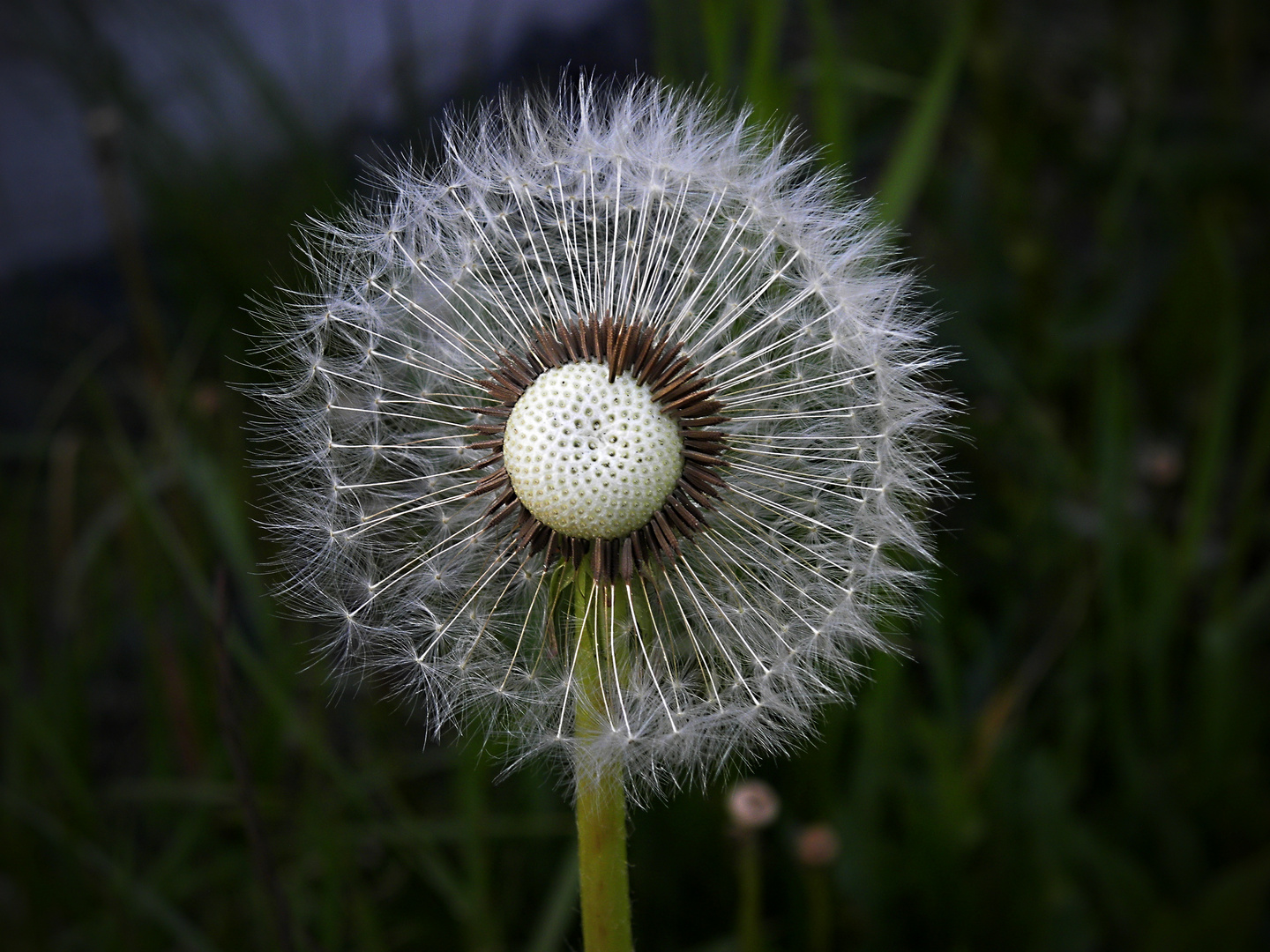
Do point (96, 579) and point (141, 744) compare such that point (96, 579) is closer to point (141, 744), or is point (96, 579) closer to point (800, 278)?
point (141, 744)

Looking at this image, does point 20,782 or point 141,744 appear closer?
point 20,782

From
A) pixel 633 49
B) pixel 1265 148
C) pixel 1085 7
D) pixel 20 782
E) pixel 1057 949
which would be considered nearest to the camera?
pixel 1057 949

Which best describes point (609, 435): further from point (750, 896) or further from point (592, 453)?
point (750, 896)

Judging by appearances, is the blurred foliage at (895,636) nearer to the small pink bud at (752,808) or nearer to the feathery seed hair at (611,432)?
the feathery seed hair at (611,432)

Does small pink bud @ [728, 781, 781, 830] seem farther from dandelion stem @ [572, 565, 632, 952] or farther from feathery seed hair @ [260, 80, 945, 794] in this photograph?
dandelion stem @ [572, 565, 632, 952]

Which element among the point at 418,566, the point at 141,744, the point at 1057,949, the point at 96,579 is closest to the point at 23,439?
the point at 96,579

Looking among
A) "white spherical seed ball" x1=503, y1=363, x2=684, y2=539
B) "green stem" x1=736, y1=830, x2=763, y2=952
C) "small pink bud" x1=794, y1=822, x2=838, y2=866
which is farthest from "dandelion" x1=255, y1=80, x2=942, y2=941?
"small pink bud" x1=794, y1=822, x2=838, y2=866
